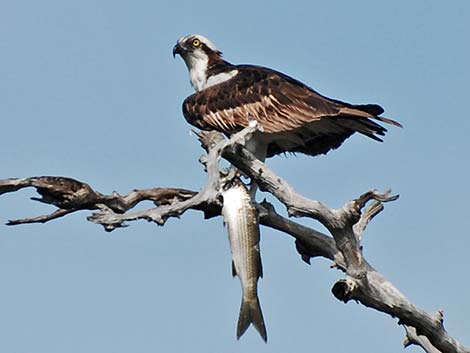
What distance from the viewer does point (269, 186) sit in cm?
940

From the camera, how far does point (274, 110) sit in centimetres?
1252

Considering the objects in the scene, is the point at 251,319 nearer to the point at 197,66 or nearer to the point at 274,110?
the point at 274,110

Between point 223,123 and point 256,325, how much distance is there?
425cm

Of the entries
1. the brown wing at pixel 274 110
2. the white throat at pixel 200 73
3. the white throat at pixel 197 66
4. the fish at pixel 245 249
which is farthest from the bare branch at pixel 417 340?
the white throat at pixel 197 66

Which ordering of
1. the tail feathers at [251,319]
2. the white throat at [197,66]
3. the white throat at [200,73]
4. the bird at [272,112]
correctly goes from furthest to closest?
1. the white throat at [197,66]
2. the white throat at [200,73]
3. the bird at [272,112]
4. the tail feathers at [251,319]

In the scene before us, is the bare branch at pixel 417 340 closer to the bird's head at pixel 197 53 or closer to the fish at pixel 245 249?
the fish at pixel 245 249

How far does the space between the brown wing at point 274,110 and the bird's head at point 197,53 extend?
76 centimetres

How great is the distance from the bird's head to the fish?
4.78 metres

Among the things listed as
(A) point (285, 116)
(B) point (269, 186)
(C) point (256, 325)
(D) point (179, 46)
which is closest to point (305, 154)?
(A) point (285, 116)

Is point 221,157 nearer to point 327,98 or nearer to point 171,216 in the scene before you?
point 171,216

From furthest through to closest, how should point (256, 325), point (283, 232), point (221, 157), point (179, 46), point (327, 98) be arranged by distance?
point (179, 46), point (327, 98), point (283, 232), point (221, 157), point (256, 325)

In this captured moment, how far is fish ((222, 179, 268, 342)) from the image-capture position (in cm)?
883

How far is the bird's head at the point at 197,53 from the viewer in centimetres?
1386

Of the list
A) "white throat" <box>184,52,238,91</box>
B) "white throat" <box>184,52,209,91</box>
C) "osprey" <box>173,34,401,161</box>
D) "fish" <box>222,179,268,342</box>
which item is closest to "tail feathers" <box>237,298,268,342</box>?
"fish" <box>222,179,268,342</box>
